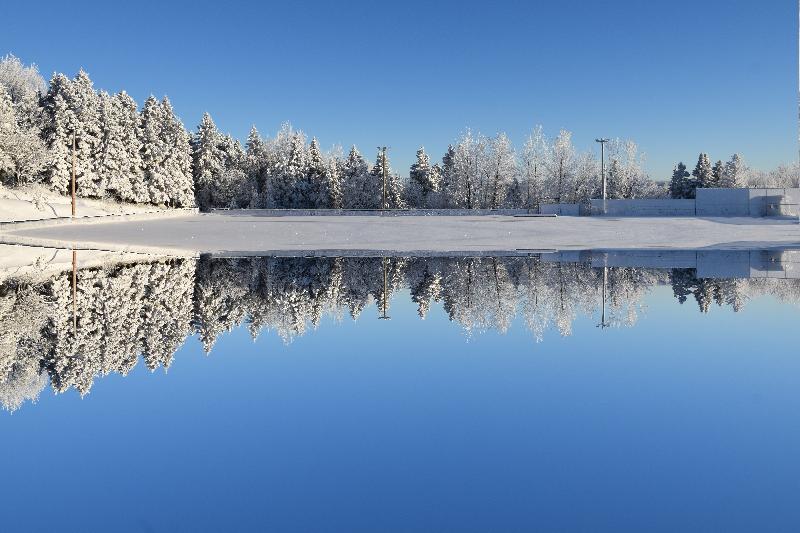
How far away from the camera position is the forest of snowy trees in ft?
190

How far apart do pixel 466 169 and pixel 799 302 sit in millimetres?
61654

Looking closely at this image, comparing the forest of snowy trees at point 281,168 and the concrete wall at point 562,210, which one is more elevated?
the forest of snowy trees at point 281,168

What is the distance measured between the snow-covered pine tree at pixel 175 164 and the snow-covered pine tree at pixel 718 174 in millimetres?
64577

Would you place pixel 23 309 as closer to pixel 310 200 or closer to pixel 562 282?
pixel 562 282

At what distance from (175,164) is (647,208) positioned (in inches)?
1800

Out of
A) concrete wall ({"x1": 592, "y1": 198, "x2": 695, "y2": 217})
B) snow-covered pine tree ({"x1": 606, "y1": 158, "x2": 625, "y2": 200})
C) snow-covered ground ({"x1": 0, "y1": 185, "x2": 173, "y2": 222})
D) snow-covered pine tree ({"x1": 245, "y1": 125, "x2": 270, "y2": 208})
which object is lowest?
concrete wall ({"x1": 592, "y1": 198, "x2": 695, "y2": 217})

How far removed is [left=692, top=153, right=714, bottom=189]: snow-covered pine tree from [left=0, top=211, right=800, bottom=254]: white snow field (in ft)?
163

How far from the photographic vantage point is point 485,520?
3.40m

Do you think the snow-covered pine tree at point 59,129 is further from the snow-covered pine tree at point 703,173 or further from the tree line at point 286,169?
the snow-covered pine tree at point 703,173

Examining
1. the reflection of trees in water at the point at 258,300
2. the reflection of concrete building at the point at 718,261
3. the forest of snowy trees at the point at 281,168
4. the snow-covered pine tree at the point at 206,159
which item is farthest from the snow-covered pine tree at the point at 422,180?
the reflection of trees in water at the point at 258,300

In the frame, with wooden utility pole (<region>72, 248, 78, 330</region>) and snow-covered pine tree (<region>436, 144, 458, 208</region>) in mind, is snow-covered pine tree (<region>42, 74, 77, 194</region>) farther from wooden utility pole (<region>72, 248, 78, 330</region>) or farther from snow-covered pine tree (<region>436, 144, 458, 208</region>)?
wooden utility pole (<region>72, 248, 78, 330</region>)

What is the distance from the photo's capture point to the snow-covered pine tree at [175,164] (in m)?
64.3

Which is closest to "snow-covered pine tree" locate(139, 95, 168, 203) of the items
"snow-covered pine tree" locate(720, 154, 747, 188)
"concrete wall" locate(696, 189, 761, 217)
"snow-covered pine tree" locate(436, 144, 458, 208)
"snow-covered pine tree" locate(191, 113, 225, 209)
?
"snow-covered pine tree" locate(191, 113, 225, 209)

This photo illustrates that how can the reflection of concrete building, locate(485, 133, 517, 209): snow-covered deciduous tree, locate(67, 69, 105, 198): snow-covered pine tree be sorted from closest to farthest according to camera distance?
the reflection of concrete building
locate(67, 69, 105, 198): snow-covered pine tree
locate(485, 133, 517, 209): snow-covered deciduous tree
